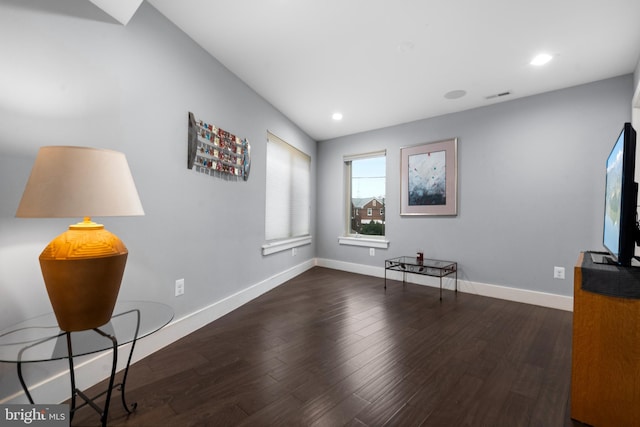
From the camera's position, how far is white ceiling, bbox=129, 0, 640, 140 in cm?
181

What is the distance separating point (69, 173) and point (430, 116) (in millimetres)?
3853

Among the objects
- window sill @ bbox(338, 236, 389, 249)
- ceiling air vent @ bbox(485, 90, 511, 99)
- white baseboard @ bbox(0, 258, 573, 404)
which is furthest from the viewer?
window sill @ bbox(338, 236, 389, 249)

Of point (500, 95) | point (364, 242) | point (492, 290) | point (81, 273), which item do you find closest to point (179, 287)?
point (81, 273)

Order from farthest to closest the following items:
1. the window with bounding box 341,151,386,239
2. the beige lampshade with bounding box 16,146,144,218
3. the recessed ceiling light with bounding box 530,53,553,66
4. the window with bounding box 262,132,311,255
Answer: the window with bounding box 341,151,386,239 → the window with bounding box 262,132,311,255 → the recessed ceiling light with bounding box 530,53,553,66 → the beige lampshade with bounding box 16,146,144,218

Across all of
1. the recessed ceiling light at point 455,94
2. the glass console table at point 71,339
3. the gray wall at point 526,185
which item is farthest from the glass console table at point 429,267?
the glass console table at point 71,339

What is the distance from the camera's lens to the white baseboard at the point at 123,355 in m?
1.29

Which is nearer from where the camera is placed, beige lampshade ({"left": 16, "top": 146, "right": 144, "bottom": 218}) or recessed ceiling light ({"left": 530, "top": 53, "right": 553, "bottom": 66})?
beige lampshade ({"left": 16, "top": 146, "right": 144, "bottom": 218})

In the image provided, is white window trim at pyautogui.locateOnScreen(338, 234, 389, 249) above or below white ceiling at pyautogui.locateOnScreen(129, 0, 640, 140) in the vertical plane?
below

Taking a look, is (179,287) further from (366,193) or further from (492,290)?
(492,290)

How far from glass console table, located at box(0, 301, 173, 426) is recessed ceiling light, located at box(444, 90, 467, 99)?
3.38m

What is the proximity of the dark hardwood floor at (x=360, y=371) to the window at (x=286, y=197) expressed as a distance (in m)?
1.17

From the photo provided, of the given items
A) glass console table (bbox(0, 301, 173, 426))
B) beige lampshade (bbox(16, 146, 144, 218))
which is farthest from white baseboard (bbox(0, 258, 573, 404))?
beige lampshade (bbox(16, 146, 144, 218))

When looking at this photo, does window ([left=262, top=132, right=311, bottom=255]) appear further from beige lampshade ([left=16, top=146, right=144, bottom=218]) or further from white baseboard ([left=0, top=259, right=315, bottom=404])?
beige lampshade ([left=16, top=146, right=144, bottom=218])

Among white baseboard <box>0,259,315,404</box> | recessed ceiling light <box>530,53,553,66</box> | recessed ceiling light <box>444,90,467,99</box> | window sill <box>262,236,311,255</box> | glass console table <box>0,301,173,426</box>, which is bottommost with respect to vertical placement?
white baseboard <box>0,259,315,404</box>
